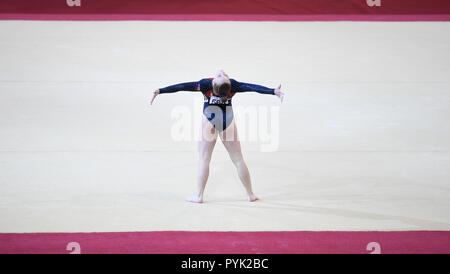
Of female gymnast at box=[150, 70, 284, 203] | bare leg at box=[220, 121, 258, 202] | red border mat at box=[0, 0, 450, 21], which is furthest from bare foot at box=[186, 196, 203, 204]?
red border mat at box=[0, 0, 450, 21]

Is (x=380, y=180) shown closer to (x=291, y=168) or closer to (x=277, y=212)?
(x=291, y=168)

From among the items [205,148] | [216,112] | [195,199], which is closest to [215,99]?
[216,112]

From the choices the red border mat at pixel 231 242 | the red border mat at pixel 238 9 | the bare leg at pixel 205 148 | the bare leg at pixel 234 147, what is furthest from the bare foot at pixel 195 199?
the red border mat at pixel 238 9

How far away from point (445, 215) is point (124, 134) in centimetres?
394

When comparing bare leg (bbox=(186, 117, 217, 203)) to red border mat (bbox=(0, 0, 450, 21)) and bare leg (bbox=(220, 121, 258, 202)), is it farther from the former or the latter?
red border mat (bbox=(0, 0, 450, 21))

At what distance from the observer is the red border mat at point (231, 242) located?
4.48 metres

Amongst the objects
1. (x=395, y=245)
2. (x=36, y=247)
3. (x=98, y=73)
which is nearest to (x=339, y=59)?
(x=98, y=73)

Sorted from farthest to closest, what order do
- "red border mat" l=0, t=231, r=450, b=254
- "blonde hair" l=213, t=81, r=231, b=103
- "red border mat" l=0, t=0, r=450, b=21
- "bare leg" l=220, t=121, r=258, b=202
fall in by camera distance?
"red border mat" l=0, t=0, r=450, b=21, "bare leg" l=220, t=121, r=258, b=202, "blonde hair" l=213, t=81, r=231, b=103, "red border mat" l=0, t=231, r=450, b=254

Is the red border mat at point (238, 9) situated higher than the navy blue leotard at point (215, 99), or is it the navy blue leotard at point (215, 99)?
the red border mat at point (238, 9)

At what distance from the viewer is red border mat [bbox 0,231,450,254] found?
448 centimetres

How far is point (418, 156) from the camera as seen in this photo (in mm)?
6637

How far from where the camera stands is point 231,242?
4.61 meters

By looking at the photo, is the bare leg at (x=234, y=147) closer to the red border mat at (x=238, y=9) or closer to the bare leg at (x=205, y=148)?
the bare leg at (x=205, y=148)

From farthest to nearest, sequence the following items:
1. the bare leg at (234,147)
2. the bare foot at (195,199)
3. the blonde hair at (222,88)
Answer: the bare foot at (195,199)
the bare leg at (234,147)
the blonde hair at (222,88)
